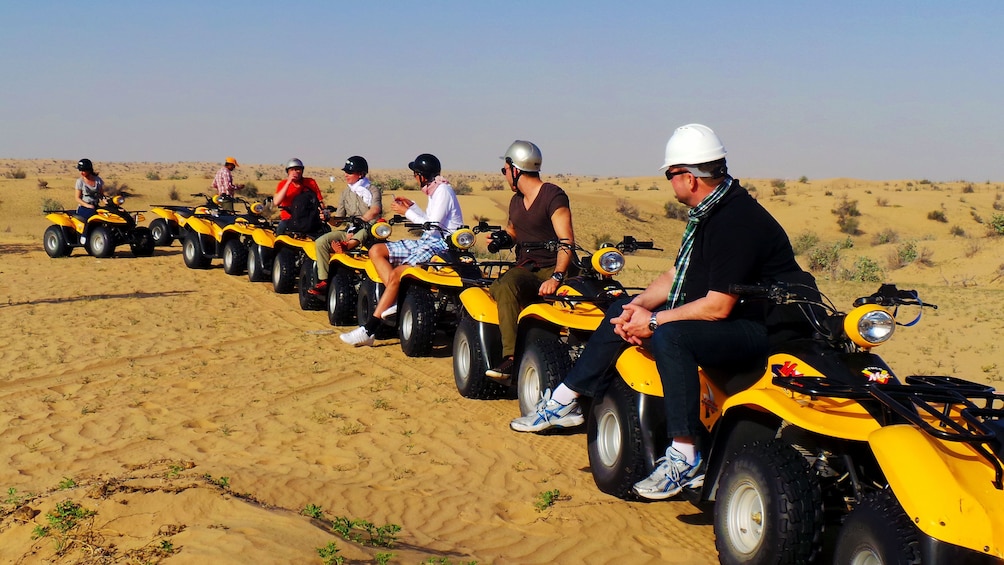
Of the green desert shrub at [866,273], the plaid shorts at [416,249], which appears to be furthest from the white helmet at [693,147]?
the green desert shrub at [866,273]

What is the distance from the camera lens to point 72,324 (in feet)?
38.0

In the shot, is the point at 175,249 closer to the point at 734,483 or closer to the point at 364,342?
the point at 364,342

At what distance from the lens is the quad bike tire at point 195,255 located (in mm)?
17203

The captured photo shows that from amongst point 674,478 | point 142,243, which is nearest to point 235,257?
point 142,243

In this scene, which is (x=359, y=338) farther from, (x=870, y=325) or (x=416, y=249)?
(x=870, y=325)

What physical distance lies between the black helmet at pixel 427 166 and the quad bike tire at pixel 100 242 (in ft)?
35.2

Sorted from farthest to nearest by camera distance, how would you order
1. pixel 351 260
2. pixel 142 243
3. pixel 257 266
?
pixel 142 243, pixel 257 266, pixel 351 260

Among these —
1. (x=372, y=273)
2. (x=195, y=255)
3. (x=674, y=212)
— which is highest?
(x=372, y=273)

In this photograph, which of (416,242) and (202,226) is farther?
(202,226)

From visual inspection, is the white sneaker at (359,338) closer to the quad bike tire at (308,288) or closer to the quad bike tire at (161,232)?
the quad bike tire at (308,288)

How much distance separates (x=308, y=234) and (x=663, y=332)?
9.46m

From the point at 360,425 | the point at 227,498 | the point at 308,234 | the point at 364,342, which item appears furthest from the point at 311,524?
the point at 308,234

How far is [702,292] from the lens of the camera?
17.0 ft

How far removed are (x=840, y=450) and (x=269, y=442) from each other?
411cm
